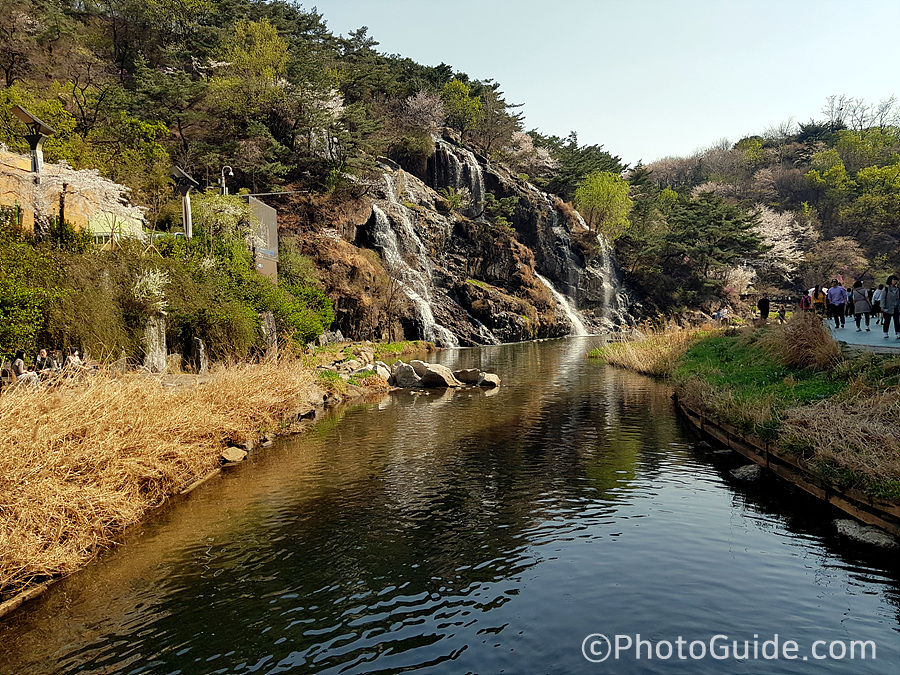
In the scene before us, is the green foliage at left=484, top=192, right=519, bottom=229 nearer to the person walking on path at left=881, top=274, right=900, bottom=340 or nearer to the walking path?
the walking path

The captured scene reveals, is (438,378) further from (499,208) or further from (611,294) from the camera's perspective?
(611,294)

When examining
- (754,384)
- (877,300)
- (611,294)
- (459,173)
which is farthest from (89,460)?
(611,294)

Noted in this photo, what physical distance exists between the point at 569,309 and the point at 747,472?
203ft

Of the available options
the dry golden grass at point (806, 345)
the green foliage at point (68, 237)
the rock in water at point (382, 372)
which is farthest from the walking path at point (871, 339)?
the green foliage at point (68, 237)

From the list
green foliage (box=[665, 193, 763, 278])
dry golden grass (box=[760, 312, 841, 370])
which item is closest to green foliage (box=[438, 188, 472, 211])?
green foliage (box=[665, 193, 763, 278])

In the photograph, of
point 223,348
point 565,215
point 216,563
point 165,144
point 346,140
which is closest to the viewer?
point 216,563

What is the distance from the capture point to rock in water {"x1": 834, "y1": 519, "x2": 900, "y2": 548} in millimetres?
9602

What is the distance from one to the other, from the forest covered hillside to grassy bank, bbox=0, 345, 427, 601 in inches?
312

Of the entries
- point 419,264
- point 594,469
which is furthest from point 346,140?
point 594,469

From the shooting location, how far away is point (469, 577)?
9148mm

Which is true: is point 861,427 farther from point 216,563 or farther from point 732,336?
point 732,336

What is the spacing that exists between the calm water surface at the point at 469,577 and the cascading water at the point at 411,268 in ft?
134

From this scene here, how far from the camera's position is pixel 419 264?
61688mm

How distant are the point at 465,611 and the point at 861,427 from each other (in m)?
9.69
